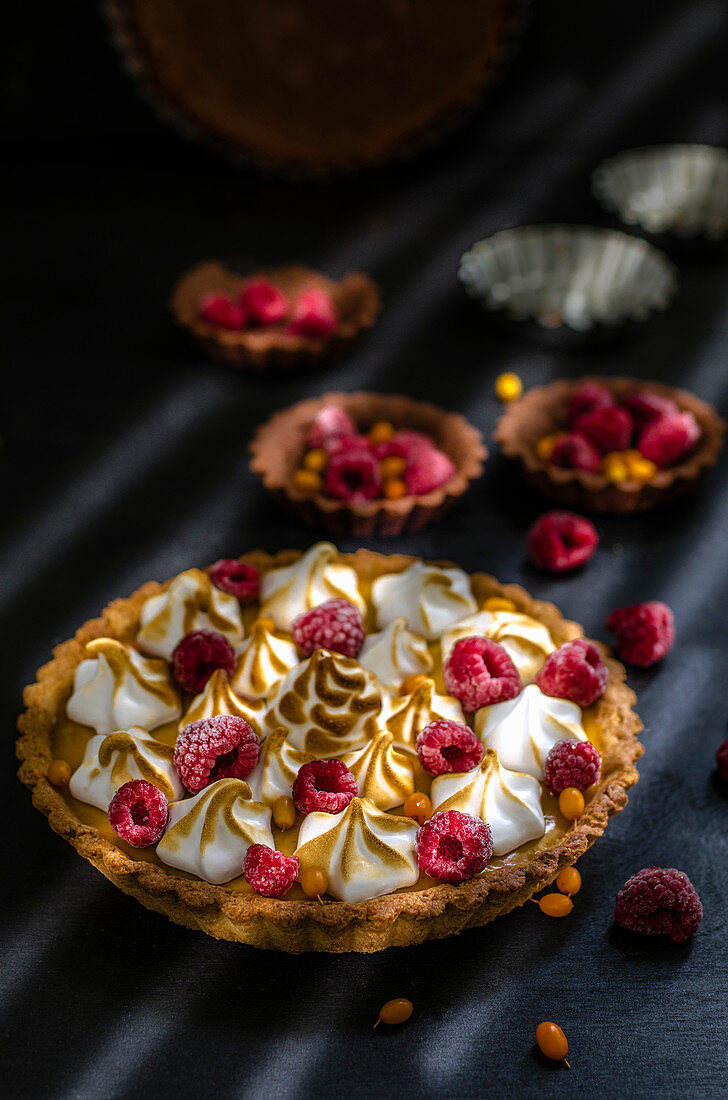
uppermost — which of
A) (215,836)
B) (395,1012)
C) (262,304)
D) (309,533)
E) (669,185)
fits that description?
(262,304)

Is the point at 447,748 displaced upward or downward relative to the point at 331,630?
downward

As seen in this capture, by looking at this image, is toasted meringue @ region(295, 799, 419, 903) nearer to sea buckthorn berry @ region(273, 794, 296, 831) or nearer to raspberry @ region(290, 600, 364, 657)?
sea buckthorn berry @ region(273, 794, 296, 831)

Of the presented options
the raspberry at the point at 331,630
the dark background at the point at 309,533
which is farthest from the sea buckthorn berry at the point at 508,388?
the raspberry at the point at 331,630

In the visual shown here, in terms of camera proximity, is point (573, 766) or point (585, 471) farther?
point (585, 471)

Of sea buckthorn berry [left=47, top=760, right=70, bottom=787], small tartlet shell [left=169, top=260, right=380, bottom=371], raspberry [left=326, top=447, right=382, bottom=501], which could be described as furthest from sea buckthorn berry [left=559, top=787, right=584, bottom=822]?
small tartlet shell [left=169, top=260, right=380, bottom=371]

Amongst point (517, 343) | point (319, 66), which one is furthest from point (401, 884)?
point (319, 66)

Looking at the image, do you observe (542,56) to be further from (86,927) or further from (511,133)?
(86,927)

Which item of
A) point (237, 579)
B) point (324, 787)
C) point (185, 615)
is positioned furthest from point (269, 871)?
point (237, 579)

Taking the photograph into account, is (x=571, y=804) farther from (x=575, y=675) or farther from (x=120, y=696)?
(x=120, y=696)
